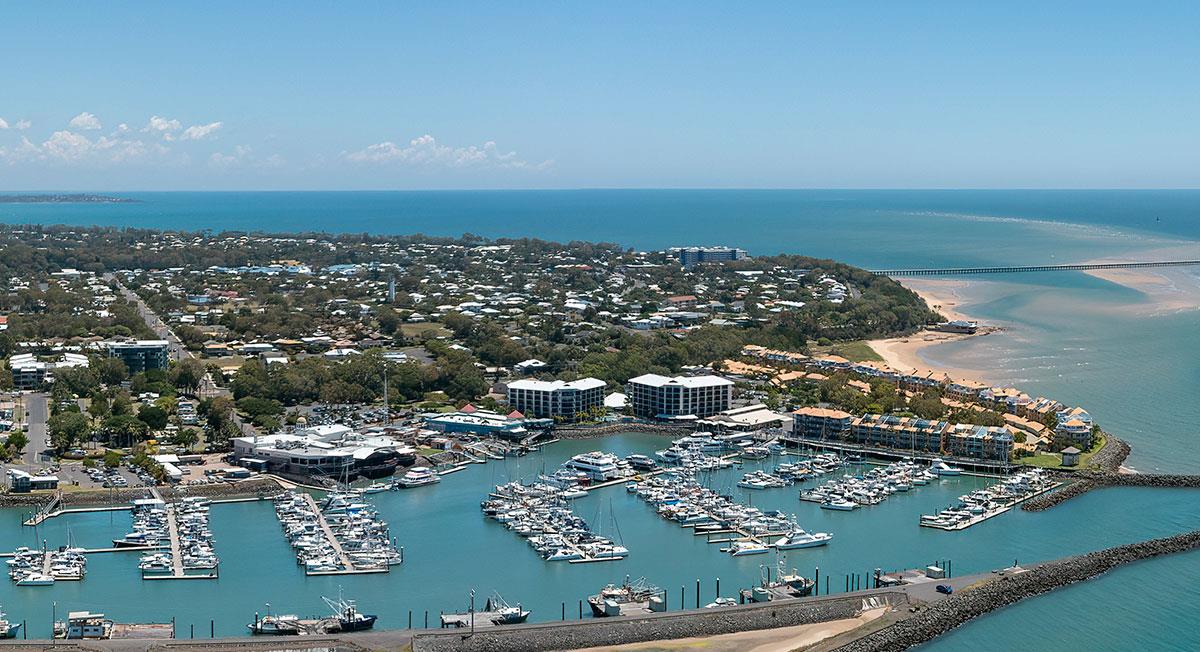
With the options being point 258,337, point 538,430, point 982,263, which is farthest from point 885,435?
point 982,263

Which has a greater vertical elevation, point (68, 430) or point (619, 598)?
point (68, 430)

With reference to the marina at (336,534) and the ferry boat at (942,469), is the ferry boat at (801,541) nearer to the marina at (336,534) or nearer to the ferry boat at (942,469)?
the ferry boat at (942,469)

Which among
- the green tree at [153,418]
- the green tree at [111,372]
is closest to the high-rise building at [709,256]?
the green tree at [111,372]

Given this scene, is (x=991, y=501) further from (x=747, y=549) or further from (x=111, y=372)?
(x=111, y=372)

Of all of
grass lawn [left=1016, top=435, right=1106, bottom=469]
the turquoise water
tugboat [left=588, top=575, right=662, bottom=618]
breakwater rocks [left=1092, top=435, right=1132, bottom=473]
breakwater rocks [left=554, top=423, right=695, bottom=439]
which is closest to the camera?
tugboat [left=588, top=575, right=662, bottom=618]

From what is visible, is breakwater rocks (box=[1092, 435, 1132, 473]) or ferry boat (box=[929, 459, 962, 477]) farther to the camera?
ferry boat (box=[929, 459, 962, 477])

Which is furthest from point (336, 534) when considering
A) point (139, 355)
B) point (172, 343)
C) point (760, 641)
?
point (172, 343)

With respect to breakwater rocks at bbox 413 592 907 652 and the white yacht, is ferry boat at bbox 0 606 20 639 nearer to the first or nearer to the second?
breakwater rocks at bbox 413 592 907 652

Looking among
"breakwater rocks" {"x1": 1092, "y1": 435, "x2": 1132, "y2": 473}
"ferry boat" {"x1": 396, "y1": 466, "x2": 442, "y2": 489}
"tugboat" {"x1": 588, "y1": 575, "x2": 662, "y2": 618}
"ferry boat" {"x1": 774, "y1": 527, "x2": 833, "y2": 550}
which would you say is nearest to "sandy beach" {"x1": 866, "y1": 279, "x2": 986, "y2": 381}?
"breakwater rocks" {"x1": 1092, "y1": 435, "x2": 1132, "y2": 473}

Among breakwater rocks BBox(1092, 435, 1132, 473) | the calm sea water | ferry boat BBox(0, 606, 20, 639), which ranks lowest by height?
the calm sea water
